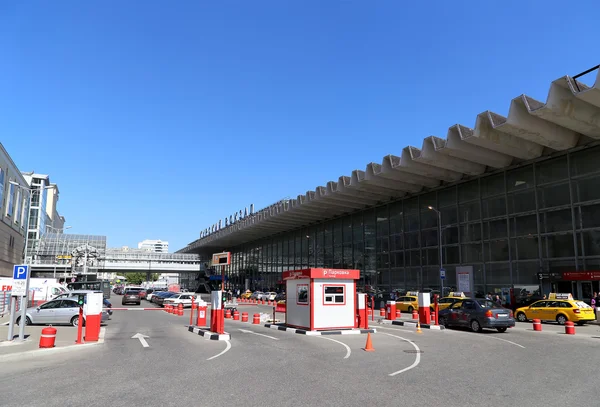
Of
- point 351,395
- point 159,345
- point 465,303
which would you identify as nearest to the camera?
point 351,395

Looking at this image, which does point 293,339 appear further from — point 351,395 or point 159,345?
point 351,395

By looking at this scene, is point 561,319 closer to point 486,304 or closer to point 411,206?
point 486,304

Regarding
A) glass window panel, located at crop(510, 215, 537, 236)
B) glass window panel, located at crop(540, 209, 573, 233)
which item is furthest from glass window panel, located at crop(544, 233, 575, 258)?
glass window panel, located at crop(510, 215, 537, 236)

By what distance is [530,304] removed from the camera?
29.2 meters

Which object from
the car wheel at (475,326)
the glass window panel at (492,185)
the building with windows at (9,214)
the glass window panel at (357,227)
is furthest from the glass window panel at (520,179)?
the building with windows at (9,214)

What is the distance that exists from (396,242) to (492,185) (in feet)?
40.0

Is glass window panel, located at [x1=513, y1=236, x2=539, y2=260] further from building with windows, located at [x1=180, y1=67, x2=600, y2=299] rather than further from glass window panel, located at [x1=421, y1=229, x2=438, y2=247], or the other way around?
glass window panel, located at [x1=421, y1=229, x2=438, y2=247]

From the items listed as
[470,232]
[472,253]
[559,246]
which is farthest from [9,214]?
[559,246]

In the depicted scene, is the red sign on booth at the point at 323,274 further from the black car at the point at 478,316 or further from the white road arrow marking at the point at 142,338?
the white road arrow marking at the point at 142,338

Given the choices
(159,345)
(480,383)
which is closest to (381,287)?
(159,345)

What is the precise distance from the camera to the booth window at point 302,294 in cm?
2152

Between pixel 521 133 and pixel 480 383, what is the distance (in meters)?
23.3

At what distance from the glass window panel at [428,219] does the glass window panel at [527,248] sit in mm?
8503

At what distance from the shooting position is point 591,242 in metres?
29.6
